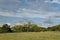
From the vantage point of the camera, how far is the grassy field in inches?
336

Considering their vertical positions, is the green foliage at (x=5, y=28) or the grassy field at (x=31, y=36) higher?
the green foliage at (x=5, y=28)

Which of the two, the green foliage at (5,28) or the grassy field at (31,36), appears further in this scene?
the green foliage at (5,28)

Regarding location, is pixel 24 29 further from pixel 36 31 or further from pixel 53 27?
pixel 53 27

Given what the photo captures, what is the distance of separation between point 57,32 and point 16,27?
2555 mm

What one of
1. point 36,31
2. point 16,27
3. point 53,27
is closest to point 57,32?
point 53,27

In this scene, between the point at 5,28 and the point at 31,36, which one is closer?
the point at 31,36

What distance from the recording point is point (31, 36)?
29.7 feet

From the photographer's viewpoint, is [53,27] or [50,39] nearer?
[50,39]

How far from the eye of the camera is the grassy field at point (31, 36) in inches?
336

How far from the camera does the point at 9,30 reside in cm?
930

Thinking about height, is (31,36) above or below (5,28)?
below

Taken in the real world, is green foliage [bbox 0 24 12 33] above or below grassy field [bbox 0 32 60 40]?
above

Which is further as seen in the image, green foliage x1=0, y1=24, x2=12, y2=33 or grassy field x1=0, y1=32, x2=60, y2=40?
green foliage x1=0, y1=24, x2=12, y2=33

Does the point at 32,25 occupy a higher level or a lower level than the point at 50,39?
higher
